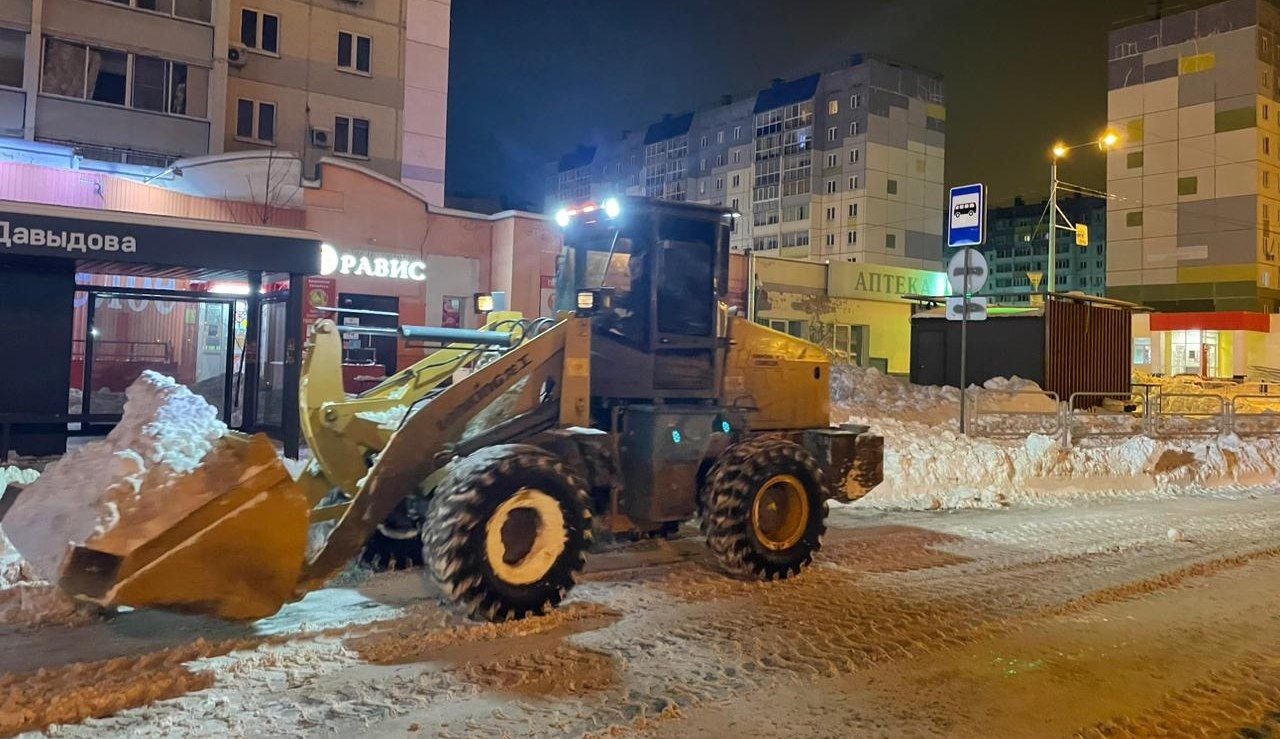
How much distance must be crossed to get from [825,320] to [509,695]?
30.6 metres

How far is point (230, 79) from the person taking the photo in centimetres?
2839

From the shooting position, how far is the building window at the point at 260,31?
2880cm

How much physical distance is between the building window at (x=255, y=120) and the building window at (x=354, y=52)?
2.94 m

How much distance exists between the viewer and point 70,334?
12.0 meters

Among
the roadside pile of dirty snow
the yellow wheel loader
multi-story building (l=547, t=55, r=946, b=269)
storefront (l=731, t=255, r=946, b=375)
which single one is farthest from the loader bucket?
multi-story building (l=547, t=55, r=946, b=269)

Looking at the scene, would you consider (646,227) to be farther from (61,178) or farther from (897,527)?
(61,178)

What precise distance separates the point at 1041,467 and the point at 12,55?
1006 inches

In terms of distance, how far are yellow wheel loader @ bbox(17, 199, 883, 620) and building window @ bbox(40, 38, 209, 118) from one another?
2219 centimetres

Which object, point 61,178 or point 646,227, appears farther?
point 61,178

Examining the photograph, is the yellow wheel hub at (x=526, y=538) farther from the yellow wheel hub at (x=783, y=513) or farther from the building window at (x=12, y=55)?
the building window at (x=12, y=55)

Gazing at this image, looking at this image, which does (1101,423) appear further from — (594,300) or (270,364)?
(270,364)

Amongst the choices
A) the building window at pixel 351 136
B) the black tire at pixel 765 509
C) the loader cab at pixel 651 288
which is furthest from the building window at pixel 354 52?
the black tire at pixel 765 509

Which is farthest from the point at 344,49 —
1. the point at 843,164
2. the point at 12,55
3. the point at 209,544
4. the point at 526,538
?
the point at 843,164

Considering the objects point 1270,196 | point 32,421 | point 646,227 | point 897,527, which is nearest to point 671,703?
point 646,227
